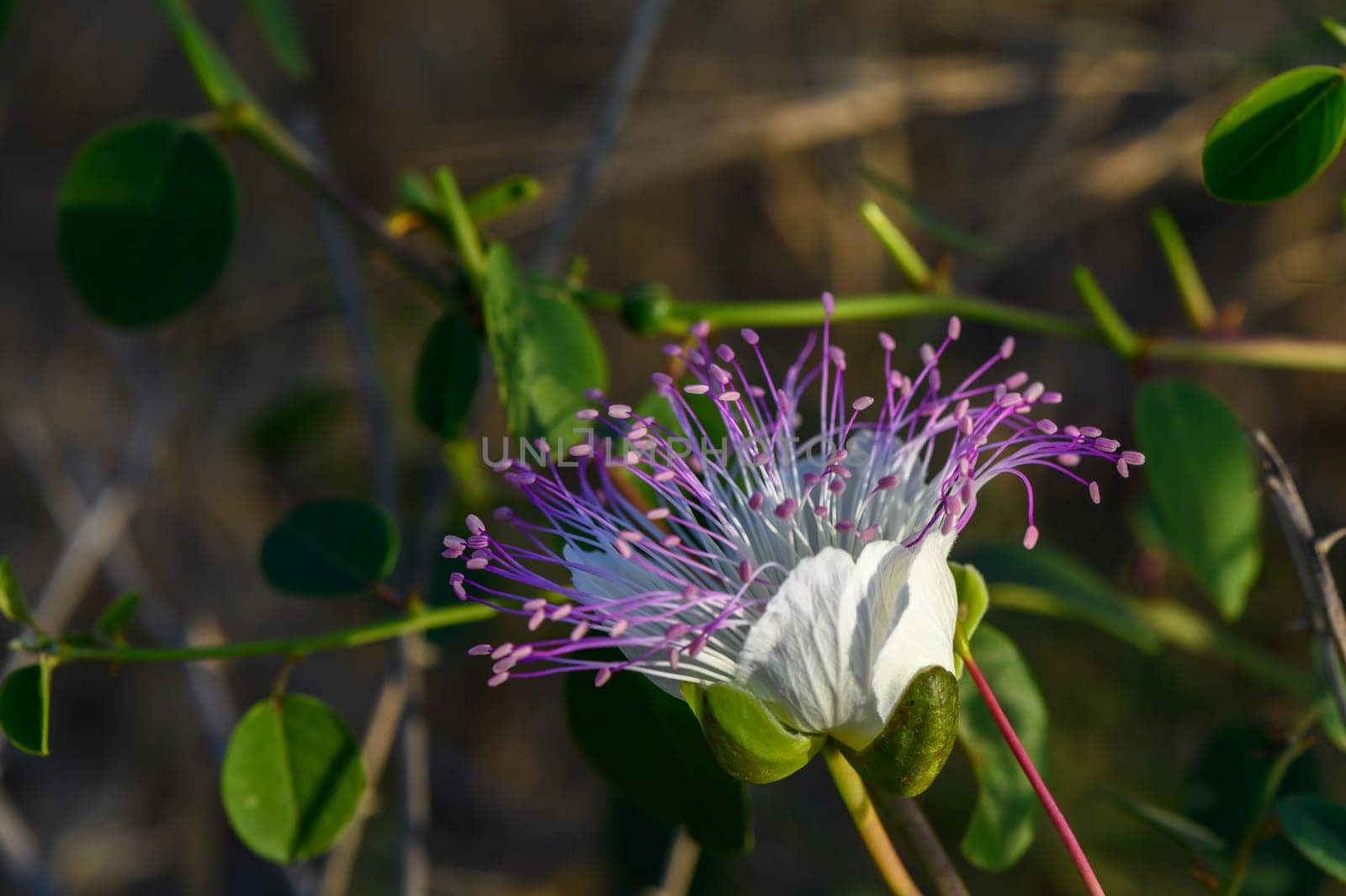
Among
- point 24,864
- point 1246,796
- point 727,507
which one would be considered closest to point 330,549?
point 727,507

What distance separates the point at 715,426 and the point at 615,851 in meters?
0.73

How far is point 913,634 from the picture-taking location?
26.2 inches

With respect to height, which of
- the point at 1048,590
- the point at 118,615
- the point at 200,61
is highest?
the point at 200,61

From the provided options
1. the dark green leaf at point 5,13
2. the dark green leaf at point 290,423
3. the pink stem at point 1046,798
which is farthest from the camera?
the dark green leaf at point 290,423

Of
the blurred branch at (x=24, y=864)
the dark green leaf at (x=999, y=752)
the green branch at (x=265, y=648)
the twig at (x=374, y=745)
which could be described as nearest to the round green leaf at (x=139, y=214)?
the green branch at (x=265, y=648)

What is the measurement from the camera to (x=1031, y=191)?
7.32 ft

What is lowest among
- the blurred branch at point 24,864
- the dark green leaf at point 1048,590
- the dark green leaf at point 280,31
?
the blurred branch at point 24,864

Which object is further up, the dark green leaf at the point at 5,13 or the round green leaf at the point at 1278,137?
the dark green leaf at the point at 5,13

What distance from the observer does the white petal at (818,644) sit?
0.68 meters

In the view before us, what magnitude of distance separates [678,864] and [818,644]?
763 millimetres

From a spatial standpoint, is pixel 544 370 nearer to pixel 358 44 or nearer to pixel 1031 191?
pixel 1031 191

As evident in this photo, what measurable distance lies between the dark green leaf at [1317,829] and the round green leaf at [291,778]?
661 mm

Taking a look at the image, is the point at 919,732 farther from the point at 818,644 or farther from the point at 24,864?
the point at 24,864

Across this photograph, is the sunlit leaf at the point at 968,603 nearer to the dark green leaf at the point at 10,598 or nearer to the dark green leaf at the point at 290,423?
the dark green leaf at the point at 10,598
